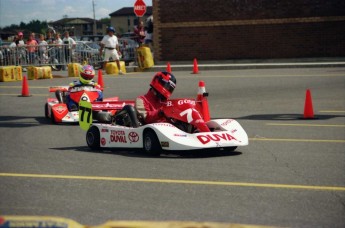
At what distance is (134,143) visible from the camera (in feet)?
37.6

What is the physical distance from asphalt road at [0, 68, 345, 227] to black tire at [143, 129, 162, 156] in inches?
6.7

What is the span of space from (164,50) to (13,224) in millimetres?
29718

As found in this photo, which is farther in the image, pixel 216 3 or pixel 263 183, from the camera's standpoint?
pixel 216 3

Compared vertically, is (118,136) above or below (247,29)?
below

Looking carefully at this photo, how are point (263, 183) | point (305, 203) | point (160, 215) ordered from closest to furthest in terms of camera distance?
point (160, 215) < point (305, 203) < point (263, 183)

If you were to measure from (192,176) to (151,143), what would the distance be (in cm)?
183

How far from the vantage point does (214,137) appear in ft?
35.6

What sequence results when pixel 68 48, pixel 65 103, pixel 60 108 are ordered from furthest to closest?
pixel 68 48 → pixel 65 103 → pixel 60 108

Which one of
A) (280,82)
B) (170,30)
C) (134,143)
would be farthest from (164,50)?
(134,143)

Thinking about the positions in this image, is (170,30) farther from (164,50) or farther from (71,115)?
(71,115)

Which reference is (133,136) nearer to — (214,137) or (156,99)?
(156,99)

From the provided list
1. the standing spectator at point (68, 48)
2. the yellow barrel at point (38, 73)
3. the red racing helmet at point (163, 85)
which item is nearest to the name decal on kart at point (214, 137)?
the red racing helmet at point (163, 85)

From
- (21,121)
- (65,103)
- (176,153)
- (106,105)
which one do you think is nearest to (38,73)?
(65,103)

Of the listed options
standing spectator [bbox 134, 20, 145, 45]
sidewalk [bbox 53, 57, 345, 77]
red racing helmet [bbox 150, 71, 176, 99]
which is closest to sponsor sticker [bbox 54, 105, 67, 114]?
red racing helmet [bbox 150, 71, 176, 99]
